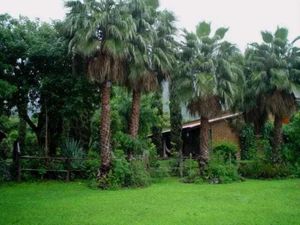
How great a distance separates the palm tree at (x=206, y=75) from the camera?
76.0 feet

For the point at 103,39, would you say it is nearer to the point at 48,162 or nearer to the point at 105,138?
the point at 105,138

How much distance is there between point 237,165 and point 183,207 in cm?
1204

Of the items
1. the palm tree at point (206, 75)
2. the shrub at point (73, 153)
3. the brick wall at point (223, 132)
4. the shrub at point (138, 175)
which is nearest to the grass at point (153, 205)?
the shrub at point (138, 175)

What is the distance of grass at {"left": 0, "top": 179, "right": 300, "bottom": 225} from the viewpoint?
12.0 metres

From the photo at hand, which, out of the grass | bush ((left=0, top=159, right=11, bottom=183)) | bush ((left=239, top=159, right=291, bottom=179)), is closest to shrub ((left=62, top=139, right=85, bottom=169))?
the grass

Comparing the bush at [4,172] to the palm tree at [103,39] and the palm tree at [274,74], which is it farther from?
the palm tree at [274,74]

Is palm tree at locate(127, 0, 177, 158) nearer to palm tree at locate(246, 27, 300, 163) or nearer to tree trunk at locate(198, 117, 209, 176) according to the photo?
tree trunk at locate(198, 117, 209, 176)

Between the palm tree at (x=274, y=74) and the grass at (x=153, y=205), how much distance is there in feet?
21.1

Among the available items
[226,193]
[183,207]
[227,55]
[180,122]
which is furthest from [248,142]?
[183,207]

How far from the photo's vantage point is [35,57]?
2291 centimetres

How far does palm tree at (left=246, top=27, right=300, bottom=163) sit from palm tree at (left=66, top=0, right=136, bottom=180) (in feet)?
32.8

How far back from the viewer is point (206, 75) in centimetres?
2330

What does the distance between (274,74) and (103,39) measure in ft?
37.2

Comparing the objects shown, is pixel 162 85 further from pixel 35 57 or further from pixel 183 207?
pixel 183 207
